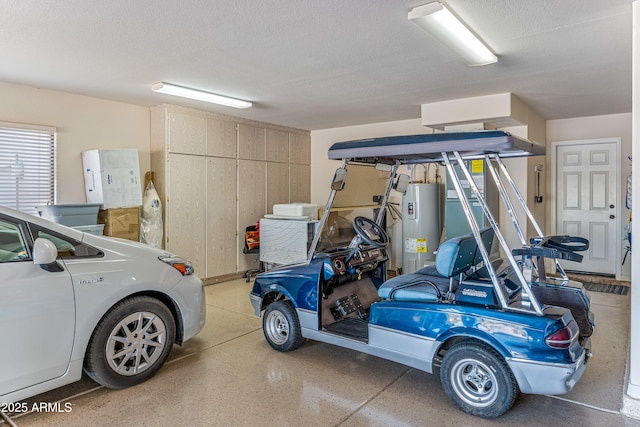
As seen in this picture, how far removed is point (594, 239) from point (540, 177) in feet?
4.44

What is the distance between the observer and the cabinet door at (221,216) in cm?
640

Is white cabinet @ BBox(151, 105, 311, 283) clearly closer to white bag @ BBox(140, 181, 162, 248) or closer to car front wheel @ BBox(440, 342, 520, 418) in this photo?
white bag @ BBox(140, 181, 162, 248)

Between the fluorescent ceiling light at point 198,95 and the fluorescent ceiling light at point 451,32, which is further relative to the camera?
the fluorescent ceiling light at point 198,95

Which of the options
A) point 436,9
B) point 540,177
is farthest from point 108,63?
point 540,177

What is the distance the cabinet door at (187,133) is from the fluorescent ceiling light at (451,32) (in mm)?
4071

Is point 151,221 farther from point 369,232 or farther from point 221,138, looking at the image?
point 369,232

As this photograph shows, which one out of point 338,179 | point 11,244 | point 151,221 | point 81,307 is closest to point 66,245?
point 11,244

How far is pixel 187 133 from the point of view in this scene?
607cm

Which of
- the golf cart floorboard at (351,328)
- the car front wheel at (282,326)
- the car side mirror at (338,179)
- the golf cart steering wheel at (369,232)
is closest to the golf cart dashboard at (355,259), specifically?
the golf cart steering wheel at (369,232)

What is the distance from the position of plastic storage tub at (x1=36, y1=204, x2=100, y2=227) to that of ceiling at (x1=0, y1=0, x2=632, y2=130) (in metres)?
1.44

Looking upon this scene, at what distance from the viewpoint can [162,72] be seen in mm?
4246

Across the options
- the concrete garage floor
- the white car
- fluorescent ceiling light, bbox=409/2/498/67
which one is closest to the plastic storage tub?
the white car

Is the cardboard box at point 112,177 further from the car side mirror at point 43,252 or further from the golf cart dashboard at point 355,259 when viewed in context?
the golf cart dashboard at point 355,259

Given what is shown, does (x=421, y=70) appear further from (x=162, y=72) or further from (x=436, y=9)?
(x=162, y=72)
